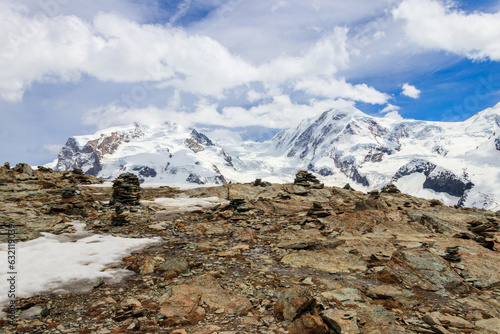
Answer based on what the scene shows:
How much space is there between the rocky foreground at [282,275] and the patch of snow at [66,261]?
0.64 meters

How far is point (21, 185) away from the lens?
26.5m

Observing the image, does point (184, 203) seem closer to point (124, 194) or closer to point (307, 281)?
point (124, 194)

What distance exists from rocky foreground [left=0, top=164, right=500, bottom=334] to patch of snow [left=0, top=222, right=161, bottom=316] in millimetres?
639

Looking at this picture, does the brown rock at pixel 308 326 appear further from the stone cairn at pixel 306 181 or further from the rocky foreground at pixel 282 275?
the stone cairn at pixel 306 181

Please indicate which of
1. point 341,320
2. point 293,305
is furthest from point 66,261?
point 341,320

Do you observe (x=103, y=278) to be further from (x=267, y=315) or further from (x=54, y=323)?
(x=267, y=315)

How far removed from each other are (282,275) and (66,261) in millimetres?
8971

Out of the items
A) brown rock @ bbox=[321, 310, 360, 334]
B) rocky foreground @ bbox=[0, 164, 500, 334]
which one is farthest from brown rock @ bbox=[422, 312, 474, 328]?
brown rock @ bbox=[321, 310, 360, 334]

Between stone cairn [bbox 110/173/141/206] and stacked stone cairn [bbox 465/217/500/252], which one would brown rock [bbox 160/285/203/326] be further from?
stone cairn [bbox 110/173/141/206]

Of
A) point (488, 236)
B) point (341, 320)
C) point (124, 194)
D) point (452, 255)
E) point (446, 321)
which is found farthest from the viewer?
point (124, 194)

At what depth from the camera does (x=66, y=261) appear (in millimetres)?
11133

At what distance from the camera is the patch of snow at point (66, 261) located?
9133 mm

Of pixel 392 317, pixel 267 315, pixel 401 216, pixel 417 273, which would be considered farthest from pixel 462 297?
pixel 401 216

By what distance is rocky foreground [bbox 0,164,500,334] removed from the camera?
7355 mm
